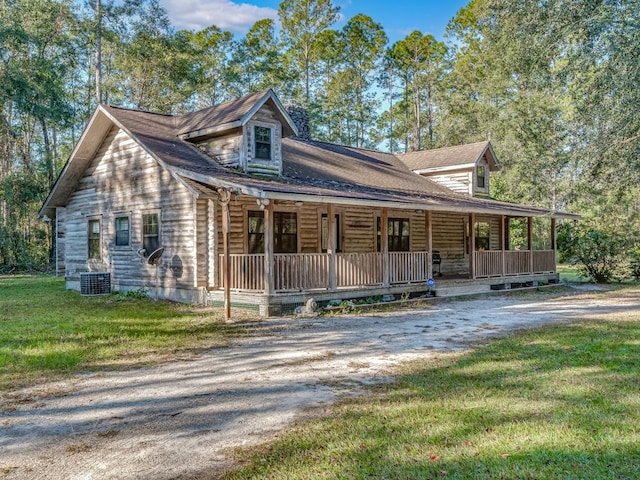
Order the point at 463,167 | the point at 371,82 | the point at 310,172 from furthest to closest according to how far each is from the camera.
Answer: the point at 371,82, the point at 463,167, the point at 310,172

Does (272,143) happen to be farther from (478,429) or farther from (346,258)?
(478,429)

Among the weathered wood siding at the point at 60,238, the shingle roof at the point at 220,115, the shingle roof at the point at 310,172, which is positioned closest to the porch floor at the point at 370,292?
the shingle roof at the point at 310,172

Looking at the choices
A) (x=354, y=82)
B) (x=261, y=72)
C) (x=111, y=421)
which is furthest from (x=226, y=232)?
→ (x=354, y=82)

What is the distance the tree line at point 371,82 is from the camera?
477 inches

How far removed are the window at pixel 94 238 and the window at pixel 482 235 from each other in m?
16.0

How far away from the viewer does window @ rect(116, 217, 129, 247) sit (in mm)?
16125

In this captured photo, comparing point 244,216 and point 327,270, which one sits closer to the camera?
point 327,270

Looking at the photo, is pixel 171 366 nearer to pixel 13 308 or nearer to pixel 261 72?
pixel 13 308

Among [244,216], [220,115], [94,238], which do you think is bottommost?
[94,238]

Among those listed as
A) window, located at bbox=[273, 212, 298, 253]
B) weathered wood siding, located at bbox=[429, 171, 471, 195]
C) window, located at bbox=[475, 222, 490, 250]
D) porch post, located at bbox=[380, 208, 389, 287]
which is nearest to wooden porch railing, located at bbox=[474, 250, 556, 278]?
window, located at bbox=[475, 222, 490, 250]

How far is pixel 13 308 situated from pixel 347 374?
10.5 meters

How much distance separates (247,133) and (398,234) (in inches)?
288

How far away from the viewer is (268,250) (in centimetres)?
1175

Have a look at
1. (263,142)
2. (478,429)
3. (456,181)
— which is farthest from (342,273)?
(456,181)
